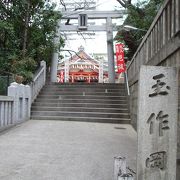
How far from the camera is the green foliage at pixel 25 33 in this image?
14352 millimetres

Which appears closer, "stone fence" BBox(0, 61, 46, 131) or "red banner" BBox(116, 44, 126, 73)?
"stone fence" BBox(0, 61, 46, 131)

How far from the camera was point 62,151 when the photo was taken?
26.1 ft

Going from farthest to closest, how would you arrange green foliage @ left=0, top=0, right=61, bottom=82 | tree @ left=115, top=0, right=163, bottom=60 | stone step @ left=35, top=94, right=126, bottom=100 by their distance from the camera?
tree @ left=115, top=0, right=163, bottom=60 → stone step @ left=35, top=94, right=126, bottom=100 → green foliage @ left=0, top=0, right=61, bottom=82

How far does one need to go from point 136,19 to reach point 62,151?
14029 mm

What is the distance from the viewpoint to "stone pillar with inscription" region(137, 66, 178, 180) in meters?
4.70

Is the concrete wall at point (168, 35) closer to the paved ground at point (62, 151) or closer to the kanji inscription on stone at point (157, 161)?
the kanji inscription on stone at point (157, 161)

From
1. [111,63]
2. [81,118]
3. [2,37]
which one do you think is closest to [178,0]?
[81,118]

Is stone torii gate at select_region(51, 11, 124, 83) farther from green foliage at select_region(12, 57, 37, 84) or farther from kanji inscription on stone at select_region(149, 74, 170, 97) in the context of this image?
kanji inscription on stone at select_region(149, 74, 170, 97)

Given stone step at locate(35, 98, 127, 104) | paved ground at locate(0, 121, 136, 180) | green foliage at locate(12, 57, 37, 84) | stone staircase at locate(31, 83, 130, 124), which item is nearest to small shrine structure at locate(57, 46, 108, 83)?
stone staircase at locate(31, 83, 130, 124)

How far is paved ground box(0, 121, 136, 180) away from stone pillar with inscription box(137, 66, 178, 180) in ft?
4.18

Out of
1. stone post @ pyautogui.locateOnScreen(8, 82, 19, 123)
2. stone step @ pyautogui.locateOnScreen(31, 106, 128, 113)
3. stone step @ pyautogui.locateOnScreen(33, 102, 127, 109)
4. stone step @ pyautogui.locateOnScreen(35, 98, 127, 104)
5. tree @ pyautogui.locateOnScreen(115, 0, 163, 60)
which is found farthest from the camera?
tree @ pyautogui.locateOnScreen(115, 0, 163, 60)

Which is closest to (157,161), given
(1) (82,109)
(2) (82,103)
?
(1) (82,109)

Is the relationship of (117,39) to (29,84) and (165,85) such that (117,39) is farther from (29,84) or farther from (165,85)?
(165,85)

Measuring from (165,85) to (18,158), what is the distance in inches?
148
